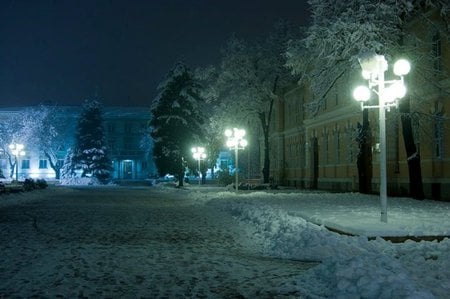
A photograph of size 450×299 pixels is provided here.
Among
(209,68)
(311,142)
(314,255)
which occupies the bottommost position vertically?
(314,255)

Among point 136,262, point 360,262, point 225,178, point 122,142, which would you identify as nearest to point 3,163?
point 122,142

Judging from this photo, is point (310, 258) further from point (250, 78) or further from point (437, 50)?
point (250, 78)

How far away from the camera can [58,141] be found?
93.6m

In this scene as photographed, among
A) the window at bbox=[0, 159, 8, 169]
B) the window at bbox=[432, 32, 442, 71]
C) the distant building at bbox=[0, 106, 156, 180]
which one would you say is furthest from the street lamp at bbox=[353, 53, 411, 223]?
the window at bbox=[0, 159, 8, 169]

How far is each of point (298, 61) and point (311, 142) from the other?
2024 centimetres

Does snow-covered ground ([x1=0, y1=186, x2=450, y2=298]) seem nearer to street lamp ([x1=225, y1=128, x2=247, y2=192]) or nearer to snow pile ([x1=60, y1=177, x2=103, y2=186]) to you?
street lamp ([x1=225, y1=128, x2=247, y2=192])

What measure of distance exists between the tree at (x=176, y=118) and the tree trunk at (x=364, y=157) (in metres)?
26.0

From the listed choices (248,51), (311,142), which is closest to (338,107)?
(311,142)

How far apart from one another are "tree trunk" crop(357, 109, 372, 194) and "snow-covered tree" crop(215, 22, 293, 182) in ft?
56.3

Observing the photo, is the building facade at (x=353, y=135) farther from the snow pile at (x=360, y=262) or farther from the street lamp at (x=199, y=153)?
the snow pile at (x=360, y=262)

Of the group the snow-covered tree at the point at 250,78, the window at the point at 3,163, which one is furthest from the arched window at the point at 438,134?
the window at the point at 3,163

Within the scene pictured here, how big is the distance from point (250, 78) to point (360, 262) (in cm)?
4410

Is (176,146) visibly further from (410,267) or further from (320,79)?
(410,267)

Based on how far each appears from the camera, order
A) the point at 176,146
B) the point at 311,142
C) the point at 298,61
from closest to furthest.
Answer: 1. the point at 298,61
2. the point at 311,142
3. the point at 176,146
